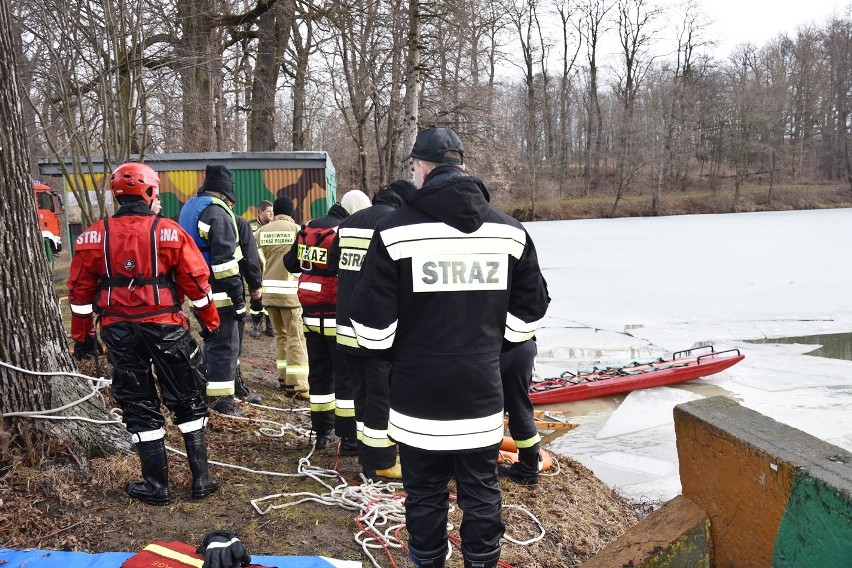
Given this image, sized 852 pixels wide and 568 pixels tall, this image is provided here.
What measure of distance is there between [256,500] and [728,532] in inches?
100

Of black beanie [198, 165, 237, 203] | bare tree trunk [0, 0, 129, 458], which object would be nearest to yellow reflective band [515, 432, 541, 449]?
bare tree trunk [0, 0, 129, 458]

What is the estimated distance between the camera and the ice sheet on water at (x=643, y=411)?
805 cm

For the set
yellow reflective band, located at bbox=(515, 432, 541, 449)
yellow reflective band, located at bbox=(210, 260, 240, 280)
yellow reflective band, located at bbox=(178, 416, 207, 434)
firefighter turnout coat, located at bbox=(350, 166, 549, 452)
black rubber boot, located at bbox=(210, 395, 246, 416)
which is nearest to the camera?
firefighter turnout coat, located at bbox=(350, 166, 549, 452)

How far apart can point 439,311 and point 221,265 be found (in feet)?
9.58

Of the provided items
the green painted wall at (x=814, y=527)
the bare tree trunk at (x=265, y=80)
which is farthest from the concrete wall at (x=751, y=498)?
the bare tree trunk at (x=265, y=80)

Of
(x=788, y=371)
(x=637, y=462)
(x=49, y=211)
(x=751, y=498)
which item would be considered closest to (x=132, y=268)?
(x=751, y=498)

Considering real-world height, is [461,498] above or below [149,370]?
below

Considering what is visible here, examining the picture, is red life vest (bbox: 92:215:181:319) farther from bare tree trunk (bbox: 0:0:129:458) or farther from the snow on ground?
the snow on ground

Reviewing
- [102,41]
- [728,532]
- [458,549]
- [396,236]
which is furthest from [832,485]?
[102,41]

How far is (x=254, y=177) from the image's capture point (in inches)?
573

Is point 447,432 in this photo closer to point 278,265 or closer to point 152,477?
point 152,477

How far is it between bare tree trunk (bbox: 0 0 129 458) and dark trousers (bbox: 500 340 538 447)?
101 inches

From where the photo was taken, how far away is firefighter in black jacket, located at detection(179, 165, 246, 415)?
525cm

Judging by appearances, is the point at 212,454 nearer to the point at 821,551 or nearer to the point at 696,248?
the point at 821,551
